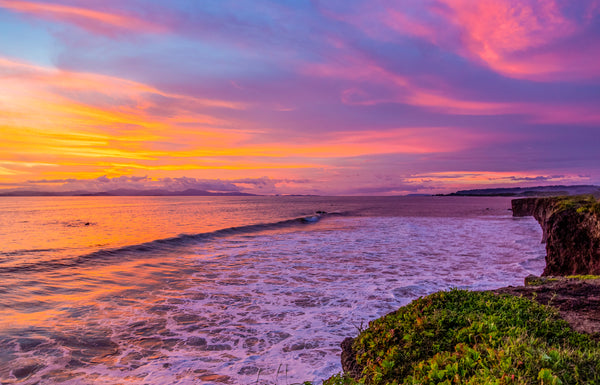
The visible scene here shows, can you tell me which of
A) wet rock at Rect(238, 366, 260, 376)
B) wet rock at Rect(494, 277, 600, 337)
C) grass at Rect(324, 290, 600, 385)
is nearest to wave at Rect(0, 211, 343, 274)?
wet rock at Rect(238, 366, 260, 376)

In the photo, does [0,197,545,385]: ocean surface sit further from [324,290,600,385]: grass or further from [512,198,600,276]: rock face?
[324,290,600,385]: grass

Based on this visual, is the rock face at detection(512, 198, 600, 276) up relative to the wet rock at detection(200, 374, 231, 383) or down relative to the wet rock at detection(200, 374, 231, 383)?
up

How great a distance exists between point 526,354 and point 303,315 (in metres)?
6.89

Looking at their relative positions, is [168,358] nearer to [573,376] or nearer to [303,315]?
[303,315]

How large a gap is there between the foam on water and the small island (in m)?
2.27

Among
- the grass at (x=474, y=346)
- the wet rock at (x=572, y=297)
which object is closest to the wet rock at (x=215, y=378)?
the grass at (x=474, y=346)

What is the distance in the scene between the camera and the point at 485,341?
3.77 m

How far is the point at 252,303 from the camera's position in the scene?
425 inches

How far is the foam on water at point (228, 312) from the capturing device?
6.72 m

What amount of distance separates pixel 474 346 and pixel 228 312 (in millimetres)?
7843

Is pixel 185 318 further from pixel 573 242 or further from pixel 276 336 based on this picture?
pixel 573 242

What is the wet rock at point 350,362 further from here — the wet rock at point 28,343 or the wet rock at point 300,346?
the wet rock at point 28,343

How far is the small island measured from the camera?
308 centimetres

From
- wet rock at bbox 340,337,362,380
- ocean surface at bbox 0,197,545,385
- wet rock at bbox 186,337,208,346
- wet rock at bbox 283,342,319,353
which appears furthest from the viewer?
A: wet rock at bbox 186,337,208,346
